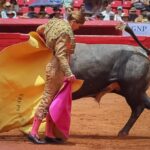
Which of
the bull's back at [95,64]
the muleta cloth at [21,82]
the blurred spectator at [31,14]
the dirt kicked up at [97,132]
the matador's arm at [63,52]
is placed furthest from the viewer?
the blurred spectator at [31,14]

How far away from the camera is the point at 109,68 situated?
7348 mm

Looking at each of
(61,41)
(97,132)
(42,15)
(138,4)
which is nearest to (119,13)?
(138,4)

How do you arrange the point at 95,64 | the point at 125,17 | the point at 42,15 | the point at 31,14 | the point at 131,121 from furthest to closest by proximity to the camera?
1. the point at 125,17
2. the point at 31,14
3. the point at 42,15
4. the point at 131,121
5. the point at 95,64

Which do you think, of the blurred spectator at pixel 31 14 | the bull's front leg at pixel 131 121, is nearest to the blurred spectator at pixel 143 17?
the blurred spectator at pixel 31 14

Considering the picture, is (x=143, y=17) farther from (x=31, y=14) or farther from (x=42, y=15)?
(x=31, y=14)

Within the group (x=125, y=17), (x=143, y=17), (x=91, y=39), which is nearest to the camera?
(x=91, y=39)

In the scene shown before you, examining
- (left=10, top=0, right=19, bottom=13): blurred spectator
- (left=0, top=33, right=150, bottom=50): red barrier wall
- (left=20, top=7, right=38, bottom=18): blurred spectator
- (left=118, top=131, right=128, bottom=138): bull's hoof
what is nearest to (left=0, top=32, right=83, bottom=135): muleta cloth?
(left=118, top=131, right=128, bottom=138): bull's hoof

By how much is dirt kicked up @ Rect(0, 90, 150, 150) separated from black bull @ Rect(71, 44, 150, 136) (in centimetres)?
44

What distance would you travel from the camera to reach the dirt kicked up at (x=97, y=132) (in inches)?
250

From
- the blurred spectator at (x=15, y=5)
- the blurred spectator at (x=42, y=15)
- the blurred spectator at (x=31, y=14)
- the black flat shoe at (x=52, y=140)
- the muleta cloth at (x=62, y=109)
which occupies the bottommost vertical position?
the blurred spectator at (x=15, y=5)

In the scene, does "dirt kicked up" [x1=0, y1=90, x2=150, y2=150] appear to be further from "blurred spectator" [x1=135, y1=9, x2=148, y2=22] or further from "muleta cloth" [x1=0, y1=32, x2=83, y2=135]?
"blurred spectator" [x1=135, y1=9, x2=148, y2=22]

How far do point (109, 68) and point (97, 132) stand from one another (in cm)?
94

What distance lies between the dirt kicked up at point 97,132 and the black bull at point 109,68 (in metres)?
0.44

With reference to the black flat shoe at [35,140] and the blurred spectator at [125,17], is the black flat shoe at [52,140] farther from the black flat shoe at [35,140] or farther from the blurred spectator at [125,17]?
the blurred spectator at [125,17]
